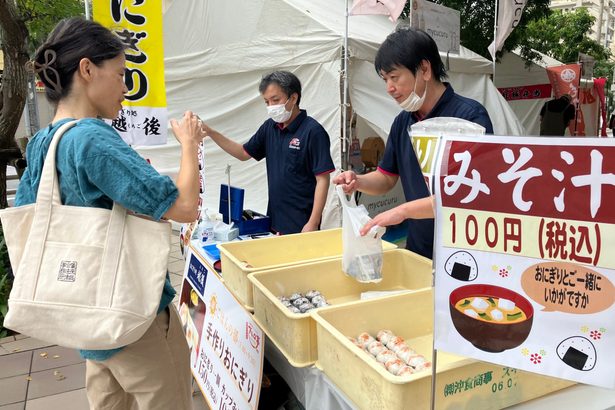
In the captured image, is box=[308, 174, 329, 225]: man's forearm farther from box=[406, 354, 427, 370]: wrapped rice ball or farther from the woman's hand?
box=[406, 354, 427, 370]: wrapped rice ball

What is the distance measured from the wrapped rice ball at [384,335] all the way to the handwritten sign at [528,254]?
0.39 m

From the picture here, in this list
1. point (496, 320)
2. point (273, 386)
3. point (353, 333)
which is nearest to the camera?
point (496, 320)

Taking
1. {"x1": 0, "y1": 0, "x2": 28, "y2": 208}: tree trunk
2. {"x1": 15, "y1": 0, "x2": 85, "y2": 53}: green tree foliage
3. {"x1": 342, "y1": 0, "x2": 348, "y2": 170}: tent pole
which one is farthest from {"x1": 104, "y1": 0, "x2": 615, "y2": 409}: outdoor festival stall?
{"x1": 15, "y1": 0, "x2": 85, "y2": 53}: green tree foliage

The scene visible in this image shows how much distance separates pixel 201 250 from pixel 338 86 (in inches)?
109

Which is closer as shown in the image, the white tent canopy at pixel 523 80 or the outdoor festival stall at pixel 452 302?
the outdoor festival stall at pixel 452 302

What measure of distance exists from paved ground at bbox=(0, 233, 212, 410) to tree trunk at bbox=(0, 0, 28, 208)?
1995mm

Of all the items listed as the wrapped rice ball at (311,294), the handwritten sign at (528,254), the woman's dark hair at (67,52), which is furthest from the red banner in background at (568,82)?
the woman's dark hair at (67,52)

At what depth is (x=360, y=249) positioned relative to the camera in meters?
1.86

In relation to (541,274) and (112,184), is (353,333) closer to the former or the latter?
(541,274)

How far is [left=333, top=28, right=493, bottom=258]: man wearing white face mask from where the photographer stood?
5.97 feet

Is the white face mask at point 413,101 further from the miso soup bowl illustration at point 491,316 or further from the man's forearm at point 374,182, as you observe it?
the miso soup bowl illustration at point 491,316

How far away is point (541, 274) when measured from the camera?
0.96m

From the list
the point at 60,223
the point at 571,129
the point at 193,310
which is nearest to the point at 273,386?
the point at 193,310

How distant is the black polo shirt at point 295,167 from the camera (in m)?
2.79
